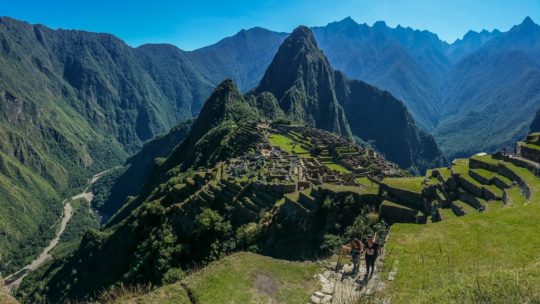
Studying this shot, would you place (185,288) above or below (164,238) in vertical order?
above

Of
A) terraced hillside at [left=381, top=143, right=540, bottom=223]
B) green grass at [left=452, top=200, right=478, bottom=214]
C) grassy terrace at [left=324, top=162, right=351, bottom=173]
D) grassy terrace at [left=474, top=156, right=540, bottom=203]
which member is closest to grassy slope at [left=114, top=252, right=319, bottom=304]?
terraced hillside at [left=381, top=143, right=540, bottom=223]

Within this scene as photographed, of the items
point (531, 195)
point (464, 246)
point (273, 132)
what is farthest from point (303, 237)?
point (273, 132)

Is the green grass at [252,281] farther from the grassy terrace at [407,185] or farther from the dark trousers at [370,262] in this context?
the grassy terrace at [407,185]

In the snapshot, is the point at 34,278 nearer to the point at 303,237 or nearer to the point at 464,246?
the point at 303,237

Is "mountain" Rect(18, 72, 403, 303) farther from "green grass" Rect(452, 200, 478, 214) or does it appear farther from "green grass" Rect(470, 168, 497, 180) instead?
"green grass" Rect(470, 168, 497, 180)

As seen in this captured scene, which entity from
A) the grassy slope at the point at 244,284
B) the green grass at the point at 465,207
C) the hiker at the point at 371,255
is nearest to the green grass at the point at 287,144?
the green grass at the point at 465,207

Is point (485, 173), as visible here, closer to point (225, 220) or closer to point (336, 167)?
point (225, 220)

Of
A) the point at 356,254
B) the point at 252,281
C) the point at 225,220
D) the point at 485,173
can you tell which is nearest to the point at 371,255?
the point at 356,254
